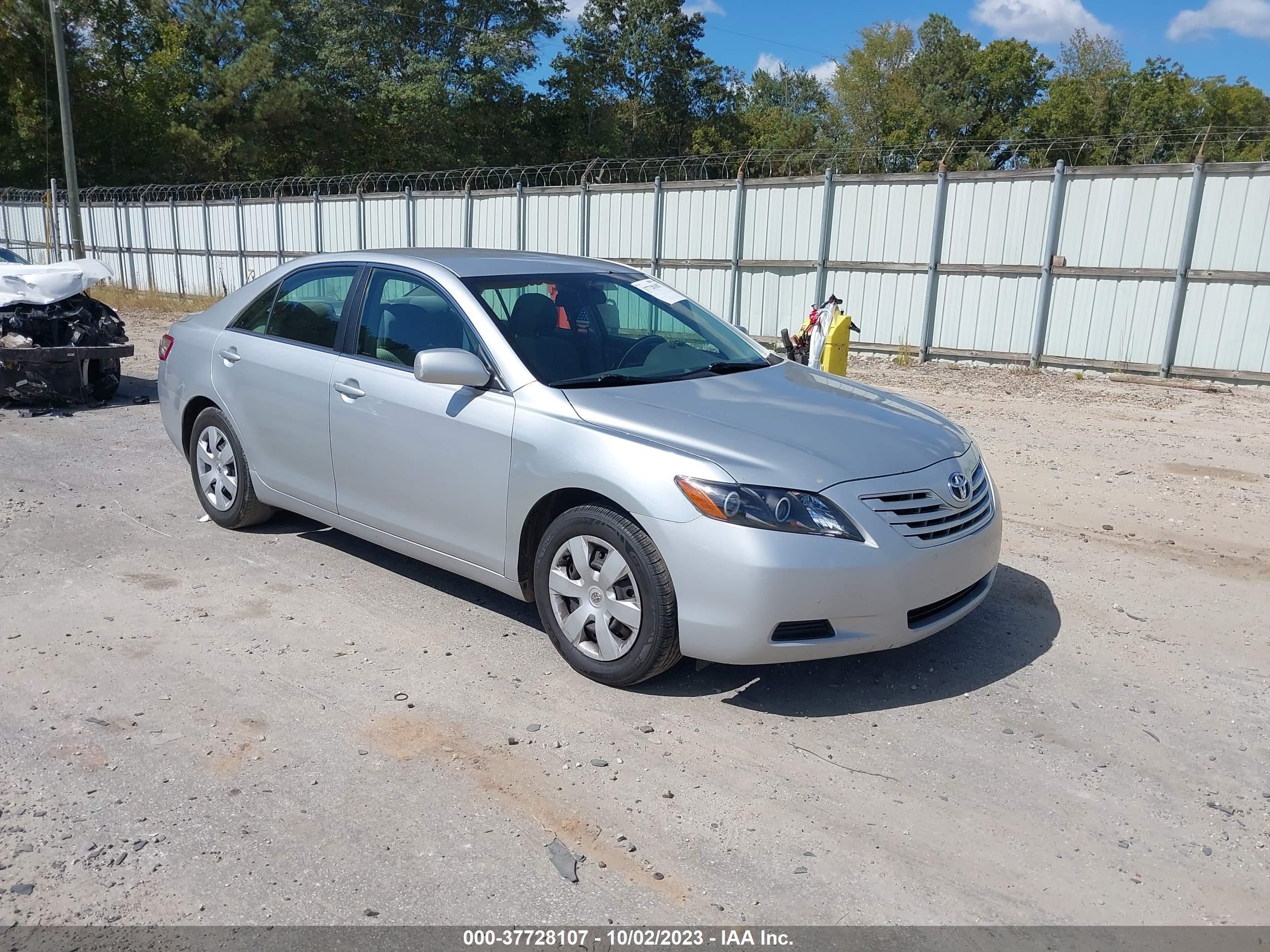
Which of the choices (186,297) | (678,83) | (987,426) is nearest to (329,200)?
(186,297)

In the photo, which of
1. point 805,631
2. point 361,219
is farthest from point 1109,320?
point 361,219

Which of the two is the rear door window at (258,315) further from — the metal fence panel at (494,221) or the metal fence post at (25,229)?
the metal fence post at (25,229)

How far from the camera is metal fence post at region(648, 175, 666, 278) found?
56.2 ft

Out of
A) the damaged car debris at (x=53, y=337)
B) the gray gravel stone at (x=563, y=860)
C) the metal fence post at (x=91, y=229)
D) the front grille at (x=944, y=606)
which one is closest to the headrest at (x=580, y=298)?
the front grille at (x=944, y=606)

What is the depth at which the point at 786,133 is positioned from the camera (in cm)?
5184

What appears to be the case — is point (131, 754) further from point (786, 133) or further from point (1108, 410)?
point (786, 133)

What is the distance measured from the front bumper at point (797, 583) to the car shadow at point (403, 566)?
3.45 feet

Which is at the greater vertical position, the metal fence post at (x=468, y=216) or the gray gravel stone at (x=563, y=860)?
the metal fence post at (x=468, y=216)

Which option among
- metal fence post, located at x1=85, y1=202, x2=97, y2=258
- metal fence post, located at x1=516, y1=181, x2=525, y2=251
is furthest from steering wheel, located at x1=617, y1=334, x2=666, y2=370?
metal fence post, located at x1=85, y1=202, x2=97, y2=258

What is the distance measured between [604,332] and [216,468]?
2.70m

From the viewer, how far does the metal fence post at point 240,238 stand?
24.3 m

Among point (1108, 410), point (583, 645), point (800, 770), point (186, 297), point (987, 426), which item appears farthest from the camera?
point (186, 297)

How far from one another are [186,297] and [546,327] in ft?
79.6

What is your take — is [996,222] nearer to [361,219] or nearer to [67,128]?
[361,219]
